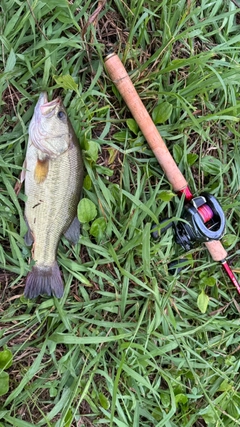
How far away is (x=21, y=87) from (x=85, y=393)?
1.65m

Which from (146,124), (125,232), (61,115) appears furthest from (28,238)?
(146,124)

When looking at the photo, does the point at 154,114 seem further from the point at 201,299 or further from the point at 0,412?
the point at 0,412

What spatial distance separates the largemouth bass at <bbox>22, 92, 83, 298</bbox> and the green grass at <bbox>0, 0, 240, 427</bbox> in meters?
0.08

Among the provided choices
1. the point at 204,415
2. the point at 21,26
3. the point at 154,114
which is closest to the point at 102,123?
the point at 154,114

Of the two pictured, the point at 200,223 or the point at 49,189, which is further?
the point at 200,223

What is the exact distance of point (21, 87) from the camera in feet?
7.94

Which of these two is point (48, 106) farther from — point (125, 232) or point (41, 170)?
point (125, 232)

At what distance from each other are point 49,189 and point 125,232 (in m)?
0.51

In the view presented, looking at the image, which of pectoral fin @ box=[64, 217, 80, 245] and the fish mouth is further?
pectoral fin @ box=[64, 217, 80, 245]

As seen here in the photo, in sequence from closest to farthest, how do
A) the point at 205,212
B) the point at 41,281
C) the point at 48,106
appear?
the point at 48,106
the point at 41,281
the point at 205,212

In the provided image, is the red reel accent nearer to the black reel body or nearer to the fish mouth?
the black reel body

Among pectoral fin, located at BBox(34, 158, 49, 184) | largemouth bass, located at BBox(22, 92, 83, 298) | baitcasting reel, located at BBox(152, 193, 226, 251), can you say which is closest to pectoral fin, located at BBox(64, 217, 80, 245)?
largemouth bass, located at BBox(22, 92, 83, 298)

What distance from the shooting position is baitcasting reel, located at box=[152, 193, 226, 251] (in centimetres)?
251

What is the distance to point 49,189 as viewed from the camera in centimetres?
234
